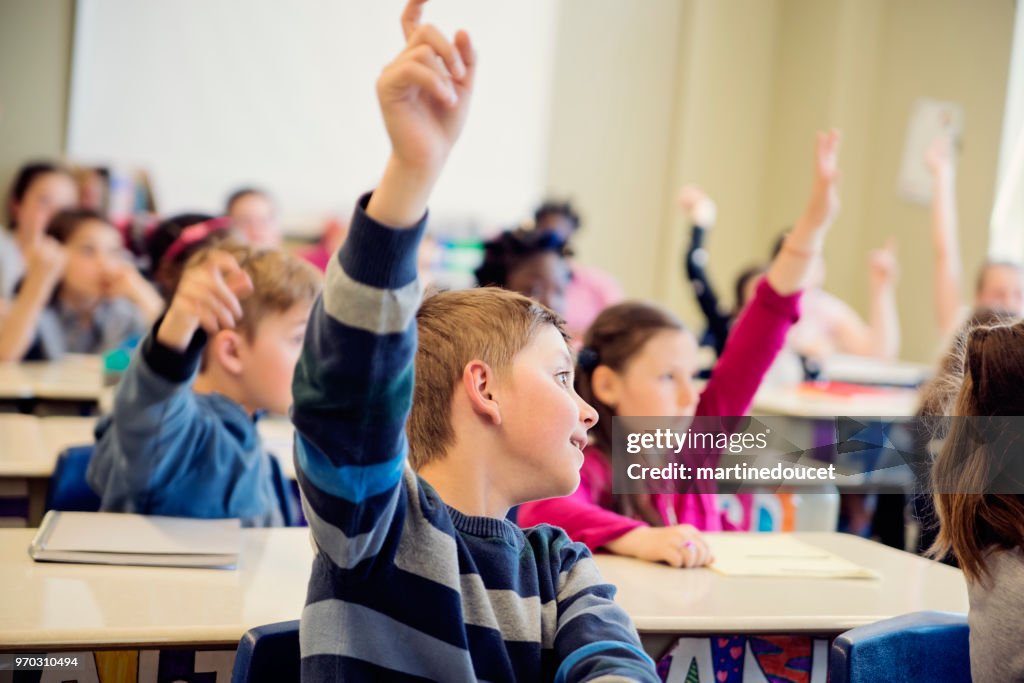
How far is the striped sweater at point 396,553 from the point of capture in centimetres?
72

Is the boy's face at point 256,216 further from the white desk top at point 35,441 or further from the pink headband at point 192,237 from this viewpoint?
the white desk top at point 35,441

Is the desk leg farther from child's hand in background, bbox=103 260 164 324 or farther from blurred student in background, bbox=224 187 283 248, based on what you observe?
blurred student in background, bbox=224 187 283 248

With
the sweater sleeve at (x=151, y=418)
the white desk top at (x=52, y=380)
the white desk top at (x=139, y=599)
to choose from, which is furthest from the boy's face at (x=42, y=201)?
the white desk top at (x=139, y=599)

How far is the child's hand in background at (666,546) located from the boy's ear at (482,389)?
63 cm

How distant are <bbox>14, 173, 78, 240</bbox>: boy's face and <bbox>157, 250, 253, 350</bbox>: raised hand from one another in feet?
11.4

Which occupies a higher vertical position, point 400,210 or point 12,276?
point 400,210

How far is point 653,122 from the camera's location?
6285mm

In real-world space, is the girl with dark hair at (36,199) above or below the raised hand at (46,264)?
above

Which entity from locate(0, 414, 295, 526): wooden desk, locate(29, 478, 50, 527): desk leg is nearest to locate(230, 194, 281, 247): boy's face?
locate(0, 414, 295, 526): wooden desk

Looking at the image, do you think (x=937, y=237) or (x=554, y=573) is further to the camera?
(x=937, y=237)

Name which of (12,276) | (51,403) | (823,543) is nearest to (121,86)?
(12,276)

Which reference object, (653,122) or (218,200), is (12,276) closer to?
(218,200)

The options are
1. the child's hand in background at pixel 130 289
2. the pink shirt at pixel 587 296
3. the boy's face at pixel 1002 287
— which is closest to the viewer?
the child's hand in background at pixel 130 289

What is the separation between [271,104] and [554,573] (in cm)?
481
